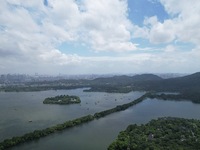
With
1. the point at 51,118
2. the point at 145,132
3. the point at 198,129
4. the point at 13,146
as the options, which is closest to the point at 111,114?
the point at 51,118

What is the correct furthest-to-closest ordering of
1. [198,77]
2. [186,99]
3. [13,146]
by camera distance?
[198,77], [186,99], [13,146]

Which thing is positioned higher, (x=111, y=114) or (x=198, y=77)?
(x=198, y=77)

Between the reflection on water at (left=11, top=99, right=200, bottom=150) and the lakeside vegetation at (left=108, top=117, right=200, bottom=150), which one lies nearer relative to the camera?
the lakeside vegetation at (left=108, top=117, right=200, bottom=150)

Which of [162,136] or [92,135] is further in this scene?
[92,135]

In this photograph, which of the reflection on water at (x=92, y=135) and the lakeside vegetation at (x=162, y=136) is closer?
the lakeside vegetation at (x=162, y=136)

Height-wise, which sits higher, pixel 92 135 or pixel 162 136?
pixel 162 136

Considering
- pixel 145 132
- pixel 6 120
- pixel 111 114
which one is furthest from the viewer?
pixel 111 114

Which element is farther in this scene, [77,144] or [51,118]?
[51,118]

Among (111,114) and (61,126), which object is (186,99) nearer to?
(111,114)
